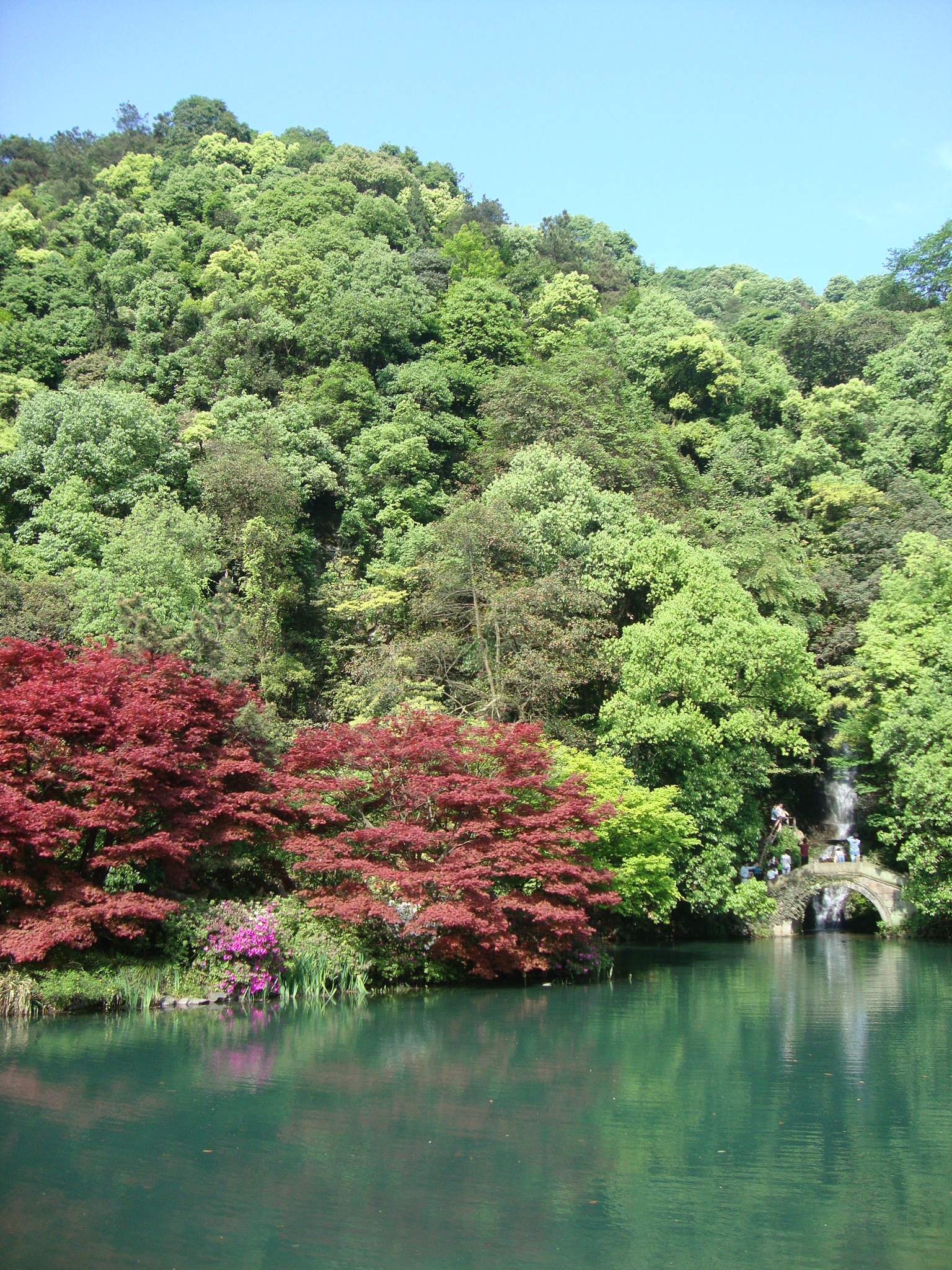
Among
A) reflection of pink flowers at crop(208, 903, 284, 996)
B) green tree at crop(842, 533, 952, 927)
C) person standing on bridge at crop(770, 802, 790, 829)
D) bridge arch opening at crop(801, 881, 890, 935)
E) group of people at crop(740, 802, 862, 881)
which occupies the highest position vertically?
green tree at crop(842, 533, 952, 927)

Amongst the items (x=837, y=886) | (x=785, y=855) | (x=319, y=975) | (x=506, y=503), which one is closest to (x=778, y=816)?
(x=785, y=855)

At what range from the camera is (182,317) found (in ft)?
130

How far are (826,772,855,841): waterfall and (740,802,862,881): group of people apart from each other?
35cm

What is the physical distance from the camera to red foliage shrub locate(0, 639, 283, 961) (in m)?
13.8

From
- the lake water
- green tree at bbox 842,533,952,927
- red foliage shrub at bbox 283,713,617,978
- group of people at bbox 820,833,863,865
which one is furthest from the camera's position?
group of people at bbox 820,833,863,865

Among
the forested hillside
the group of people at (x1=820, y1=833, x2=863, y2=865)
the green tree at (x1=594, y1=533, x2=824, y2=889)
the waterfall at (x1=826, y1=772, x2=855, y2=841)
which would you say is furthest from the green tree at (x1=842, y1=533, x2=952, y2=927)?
the waterfall at (x1=826, y1=772, x2=855, y2=841)

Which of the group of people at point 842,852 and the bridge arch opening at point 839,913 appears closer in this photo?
the group of people at point 842,852

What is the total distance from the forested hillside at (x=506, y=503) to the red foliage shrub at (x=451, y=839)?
1.81 metres

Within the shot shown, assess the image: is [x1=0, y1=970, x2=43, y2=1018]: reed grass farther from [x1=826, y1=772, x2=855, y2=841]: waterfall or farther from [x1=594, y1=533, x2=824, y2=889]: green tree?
[x1=826, y1=772, x2=855, y2=841]: waterfall

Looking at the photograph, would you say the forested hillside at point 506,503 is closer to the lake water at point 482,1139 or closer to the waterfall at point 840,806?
the waterfall at point 840,806

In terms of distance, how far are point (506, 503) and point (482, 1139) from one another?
58.9ft


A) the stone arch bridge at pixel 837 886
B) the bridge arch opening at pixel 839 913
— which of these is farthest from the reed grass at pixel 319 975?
the bridge arch opening at pixel 839 913

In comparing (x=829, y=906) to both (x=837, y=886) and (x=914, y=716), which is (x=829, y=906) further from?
(x=914, y=716)

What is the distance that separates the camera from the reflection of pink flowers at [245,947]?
15.1 m
